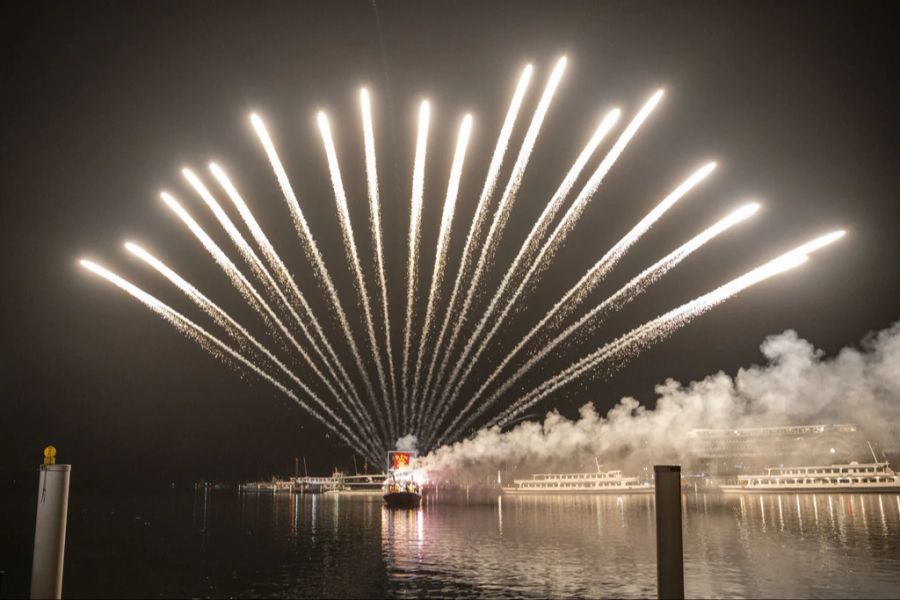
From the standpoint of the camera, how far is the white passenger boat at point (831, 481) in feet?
464

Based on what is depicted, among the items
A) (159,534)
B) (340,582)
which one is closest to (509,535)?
(340,582)

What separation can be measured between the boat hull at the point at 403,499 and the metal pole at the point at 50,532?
99.4 meters

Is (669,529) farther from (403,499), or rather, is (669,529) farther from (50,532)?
(403,499)

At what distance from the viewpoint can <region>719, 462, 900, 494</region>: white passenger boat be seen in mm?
141500

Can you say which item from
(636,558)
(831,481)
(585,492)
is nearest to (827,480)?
(831,481)

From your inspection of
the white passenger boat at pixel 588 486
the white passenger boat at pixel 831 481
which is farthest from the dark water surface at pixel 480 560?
the white passenger boat at pixel 588 486

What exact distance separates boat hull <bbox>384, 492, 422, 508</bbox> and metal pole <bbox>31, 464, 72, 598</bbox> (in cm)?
9939

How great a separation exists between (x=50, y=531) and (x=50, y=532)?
0.16 ft

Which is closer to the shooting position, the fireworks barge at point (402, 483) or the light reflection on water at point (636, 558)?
the light reflection on water at point (636, 558)

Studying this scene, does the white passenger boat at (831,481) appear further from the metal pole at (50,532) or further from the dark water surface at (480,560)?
the metal pole at (50,532)

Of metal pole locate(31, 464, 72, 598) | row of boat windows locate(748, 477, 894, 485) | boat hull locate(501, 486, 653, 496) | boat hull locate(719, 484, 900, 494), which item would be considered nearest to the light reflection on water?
metal pole locate(31, 464, 72, 598)

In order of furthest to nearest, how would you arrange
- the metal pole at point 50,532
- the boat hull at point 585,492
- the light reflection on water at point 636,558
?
the boat hull at point 585,492
the light reflection on water at point 636,558
the metal pole at point 50,532

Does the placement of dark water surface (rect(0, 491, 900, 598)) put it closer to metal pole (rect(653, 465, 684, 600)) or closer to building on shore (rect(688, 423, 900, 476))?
metal pole (rect(653, 465, 684, 600))

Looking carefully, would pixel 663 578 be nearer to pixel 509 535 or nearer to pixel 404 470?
pixel 509 535
